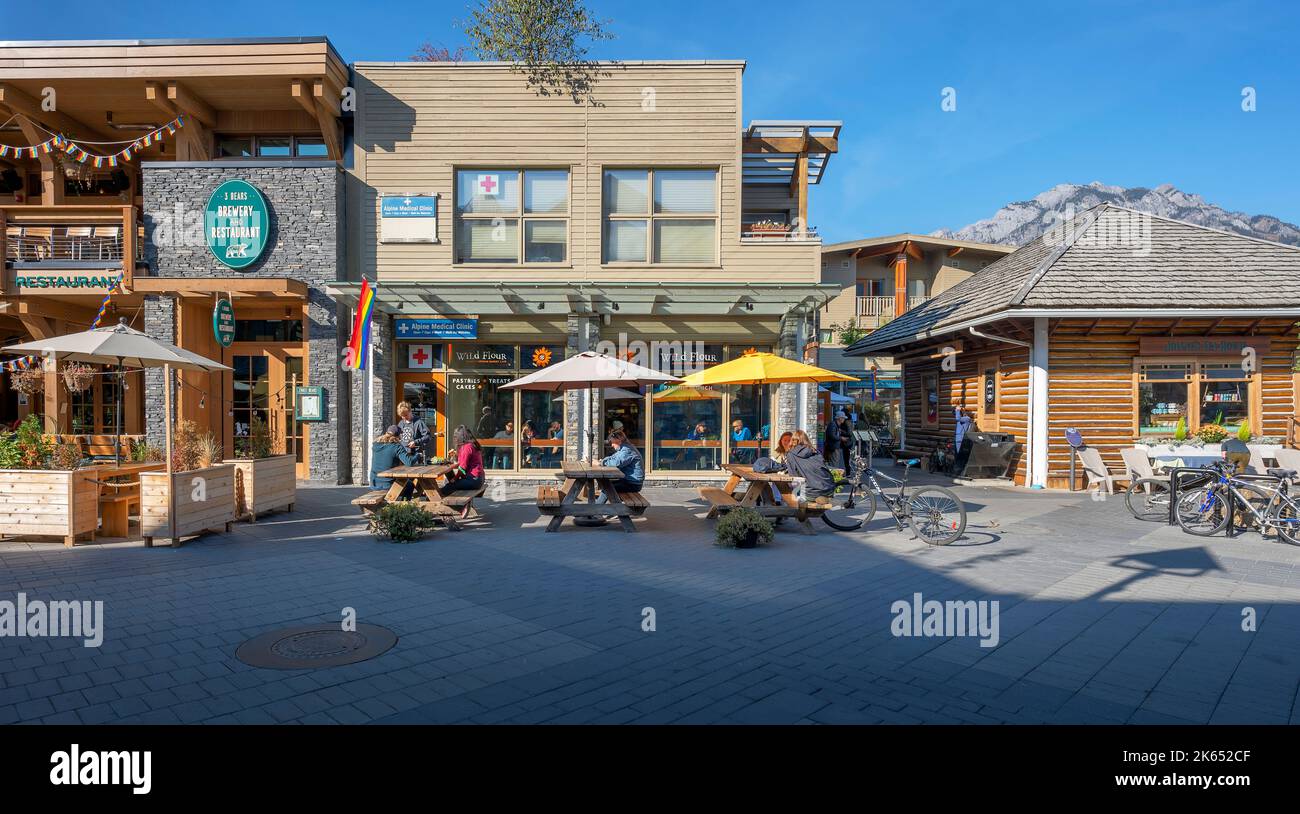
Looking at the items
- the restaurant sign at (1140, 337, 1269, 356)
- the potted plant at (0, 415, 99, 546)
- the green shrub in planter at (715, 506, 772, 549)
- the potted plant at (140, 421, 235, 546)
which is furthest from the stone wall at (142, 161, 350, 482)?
the restaurant sign at (1140, 337, 1269, 356)

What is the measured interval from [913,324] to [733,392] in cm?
766

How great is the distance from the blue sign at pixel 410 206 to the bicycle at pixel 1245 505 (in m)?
14.1

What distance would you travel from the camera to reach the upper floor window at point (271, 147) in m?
15.5

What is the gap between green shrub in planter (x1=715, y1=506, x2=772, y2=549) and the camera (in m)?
8.38

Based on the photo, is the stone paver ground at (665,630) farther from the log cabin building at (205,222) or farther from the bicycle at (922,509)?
the log cabin building at (205,222)

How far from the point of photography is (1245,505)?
9180mm

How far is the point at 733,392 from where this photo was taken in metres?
14.9

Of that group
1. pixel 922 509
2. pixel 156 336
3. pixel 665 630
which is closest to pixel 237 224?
pixel 156 336

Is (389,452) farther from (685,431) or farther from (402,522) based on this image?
(685,431)

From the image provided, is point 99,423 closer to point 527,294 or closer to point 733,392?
point 527,294

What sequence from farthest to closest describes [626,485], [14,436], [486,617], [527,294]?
[527,294] → [626,485] → [14,436] → [486,617]

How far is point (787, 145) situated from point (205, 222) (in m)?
12.1

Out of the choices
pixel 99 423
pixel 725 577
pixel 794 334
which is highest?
pixel 794 334

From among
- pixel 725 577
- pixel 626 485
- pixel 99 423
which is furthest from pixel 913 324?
pixel 99 423
